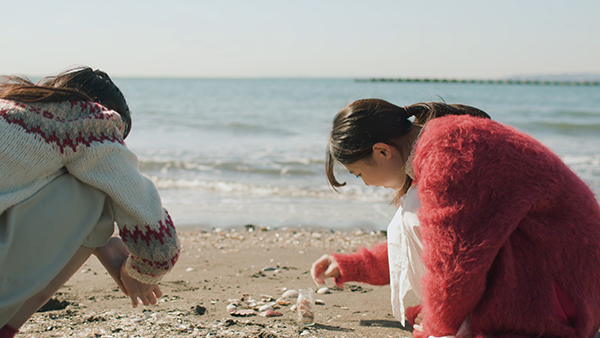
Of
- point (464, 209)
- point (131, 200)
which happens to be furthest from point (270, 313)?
point (464, 209)

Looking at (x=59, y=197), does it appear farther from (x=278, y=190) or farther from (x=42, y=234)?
(x=278, y=190)

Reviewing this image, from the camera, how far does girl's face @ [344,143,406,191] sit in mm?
2301

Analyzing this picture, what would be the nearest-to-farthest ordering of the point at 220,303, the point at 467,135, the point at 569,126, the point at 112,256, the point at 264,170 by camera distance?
1. the point at 467,135
2. the point at 112,256
3. the point at 220,303
4. the point at 264,170
5. the point at 569,126

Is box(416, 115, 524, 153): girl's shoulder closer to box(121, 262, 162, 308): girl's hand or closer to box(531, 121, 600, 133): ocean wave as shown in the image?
box(121, 262, 162, 308): girl's hand

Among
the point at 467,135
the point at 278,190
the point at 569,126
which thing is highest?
the point at 467,135

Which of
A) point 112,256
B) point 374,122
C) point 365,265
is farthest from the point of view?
point 365,265

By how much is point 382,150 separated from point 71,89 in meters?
1.33

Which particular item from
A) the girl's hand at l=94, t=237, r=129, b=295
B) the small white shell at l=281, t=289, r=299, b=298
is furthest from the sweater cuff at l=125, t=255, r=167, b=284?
the small white shell at l=281, t=289, r=299, b=298

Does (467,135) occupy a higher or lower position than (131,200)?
higher

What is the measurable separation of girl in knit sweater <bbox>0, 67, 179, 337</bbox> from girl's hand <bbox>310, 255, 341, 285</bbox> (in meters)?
1.02

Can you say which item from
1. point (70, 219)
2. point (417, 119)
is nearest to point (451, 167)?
point (417, 119)

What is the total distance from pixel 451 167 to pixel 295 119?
17.7 metres

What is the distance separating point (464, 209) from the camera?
172 centimetres

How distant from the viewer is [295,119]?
63.4 ft
